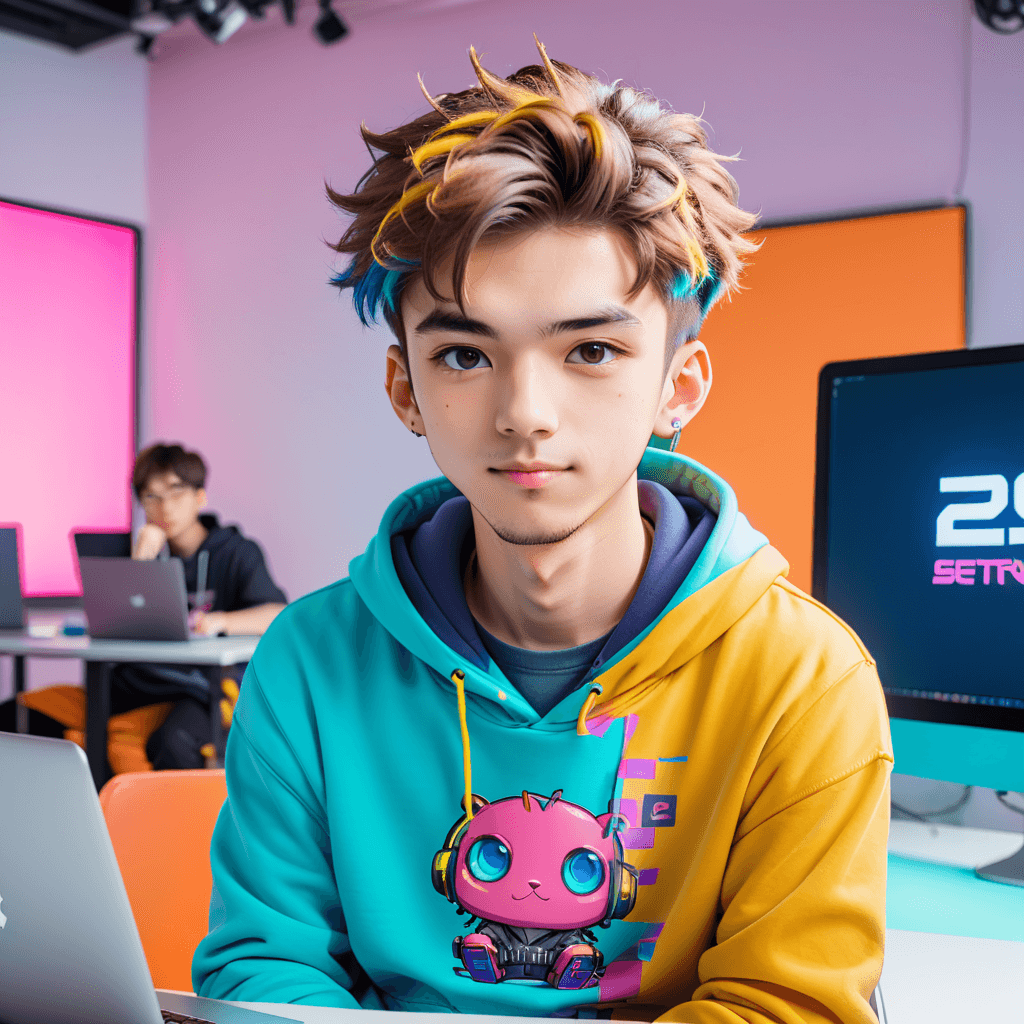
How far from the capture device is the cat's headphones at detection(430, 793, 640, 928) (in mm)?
837

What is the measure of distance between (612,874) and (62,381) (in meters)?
4.48

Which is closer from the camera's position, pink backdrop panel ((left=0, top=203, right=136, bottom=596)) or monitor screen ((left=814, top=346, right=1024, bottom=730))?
monitor screen ((left=814, top=346, right=1024, bottom=730))

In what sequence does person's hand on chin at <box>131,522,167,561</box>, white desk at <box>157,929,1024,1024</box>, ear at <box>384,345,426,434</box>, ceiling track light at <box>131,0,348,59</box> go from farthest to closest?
ceiling track light at <box>131,0,348,59</box>, person's hand on chin at <box>131,522,167,561</box>, ear at <box>384,345,426,434</box>, white desk at <box>157,929,1024,1024</box>

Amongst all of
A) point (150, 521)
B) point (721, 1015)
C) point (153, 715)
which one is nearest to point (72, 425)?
point (150, 521)

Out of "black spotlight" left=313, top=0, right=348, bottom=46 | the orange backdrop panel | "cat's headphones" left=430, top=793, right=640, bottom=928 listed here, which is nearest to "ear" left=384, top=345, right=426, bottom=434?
"cat's headphones" left=430, top=793, right=640, bottom=928

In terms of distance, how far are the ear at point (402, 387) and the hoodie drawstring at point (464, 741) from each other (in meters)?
0.23

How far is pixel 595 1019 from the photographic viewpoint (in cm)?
82

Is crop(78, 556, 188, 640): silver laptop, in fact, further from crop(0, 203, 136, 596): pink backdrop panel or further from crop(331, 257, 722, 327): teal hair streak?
crop(331, 257, 722, 327): teal hair streak

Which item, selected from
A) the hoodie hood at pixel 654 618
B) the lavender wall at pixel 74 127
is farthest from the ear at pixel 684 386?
the lavender wall at pixel 74 127

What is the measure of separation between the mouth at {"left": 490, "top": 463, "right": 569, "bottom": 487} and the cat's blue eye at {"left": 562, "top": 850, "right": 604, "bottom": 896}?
0.33 metres

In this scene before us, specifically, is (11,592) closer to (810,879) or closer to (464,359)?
(464,359)

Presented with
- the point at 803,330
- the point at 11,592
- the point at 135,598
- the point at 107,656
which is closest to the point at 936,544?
the point at 803,330

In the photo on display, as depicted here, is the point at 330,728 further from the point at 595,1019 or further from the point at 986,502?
the point at 986,502

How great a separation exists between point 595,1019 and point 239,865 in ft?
A: 1.12
